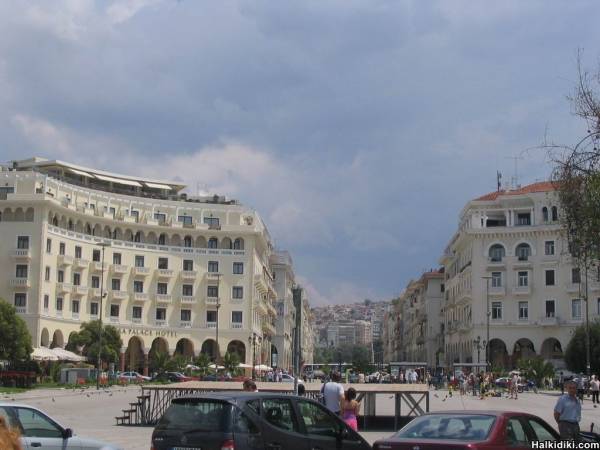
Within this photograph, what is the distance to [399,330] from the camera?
175375 mm

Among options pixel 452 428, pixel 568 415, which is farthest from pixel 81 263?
pixel 452 428

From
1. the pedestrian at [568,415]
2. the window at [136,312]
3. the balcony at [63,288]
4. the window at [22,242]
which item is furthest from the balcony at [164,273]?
the pedestrian at [568,415]

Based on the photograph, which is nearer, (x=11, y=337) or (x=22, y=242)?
(x=11, y=337)

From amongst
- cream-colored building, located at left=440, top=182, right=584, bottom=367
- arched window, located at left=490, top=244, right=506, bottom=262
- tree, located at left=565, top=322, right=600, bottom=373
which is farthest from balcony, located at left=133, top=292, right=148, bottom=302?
tree, located at left=565, top=322, right=600, bottom=373

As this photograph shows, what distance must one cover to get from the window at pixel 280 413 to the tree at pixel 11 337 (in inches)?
2005

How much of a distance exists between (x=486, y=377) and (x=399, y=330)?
114896 millimetres

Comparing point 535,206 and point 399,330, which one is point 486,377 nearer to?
point 535,206

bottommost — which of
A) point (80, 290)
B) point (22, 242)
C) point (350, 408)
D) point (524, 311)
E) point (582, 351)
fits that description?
point (350, 408)

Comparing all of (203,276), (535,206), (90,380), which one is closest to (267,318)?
(203,276)

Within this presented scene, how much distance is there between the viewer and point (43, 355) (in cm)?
6494

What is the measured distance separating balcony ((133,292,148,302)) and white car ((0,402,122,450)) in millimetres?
71686

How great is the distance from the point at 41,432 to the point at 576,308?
7440 cm

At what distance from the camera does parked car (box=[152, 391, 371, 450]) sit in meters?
11.8

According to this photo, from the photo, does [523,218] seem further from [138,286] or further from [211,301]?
[138,286]
